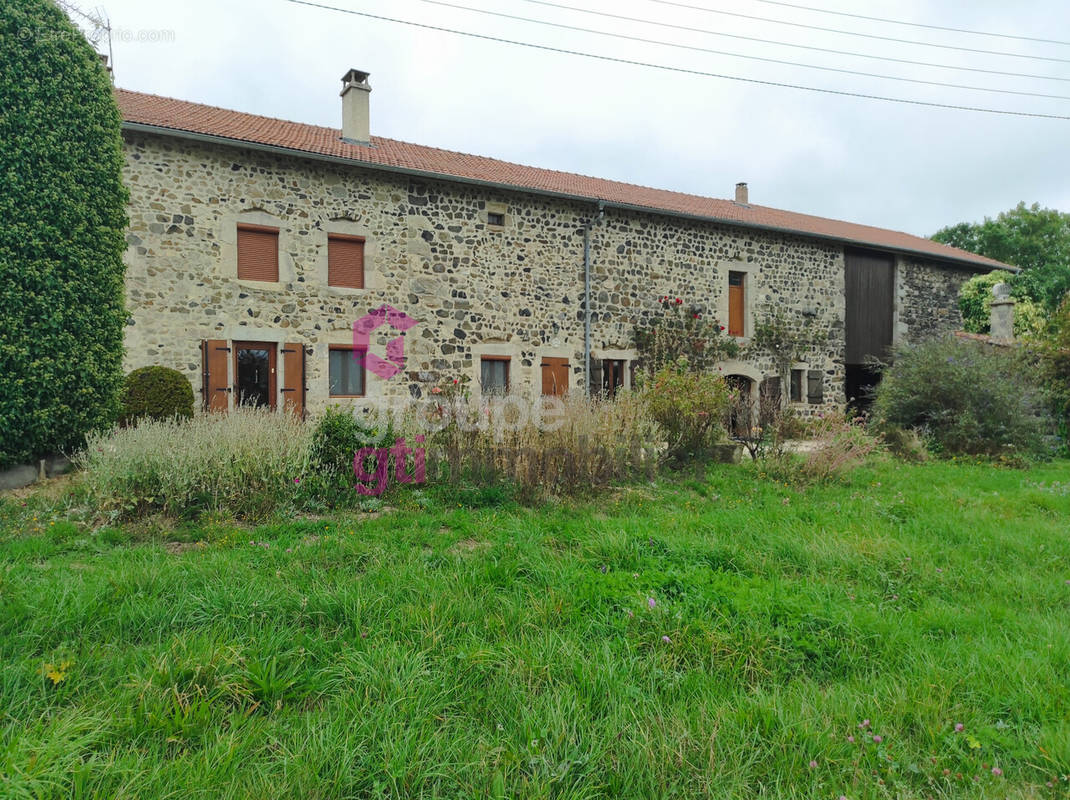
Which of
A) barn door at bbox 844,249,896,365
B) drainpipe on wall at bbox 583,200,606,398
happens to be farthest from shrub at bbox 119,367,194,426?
barn door at bbox 844,249,896,365

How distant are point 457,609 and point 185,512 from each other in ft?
9.87

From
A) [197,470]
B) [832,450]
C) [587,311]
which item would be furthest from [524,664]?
[587,311]

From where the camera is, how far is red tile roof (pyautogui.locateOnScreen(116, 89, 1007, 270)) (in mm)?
10125

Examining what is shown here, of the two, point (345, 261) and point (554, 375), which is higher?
point (345, 261)

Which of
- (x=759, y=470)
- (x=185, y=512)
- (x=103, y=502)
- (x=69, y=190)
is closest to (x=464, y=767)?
(x=185, y=512)

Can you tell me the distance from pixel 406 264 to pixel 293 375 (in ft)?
9.50

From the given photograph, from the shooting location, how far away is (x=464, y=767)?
2172mm

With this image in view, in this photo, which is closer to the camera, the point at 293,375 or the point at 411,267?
the point at 293,375

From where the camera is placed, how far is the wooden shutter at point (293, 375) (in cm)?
1034

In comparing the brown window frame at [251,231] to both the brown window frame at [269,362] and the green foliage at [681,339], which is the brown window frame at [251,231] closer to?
the brown window frame at [269,362]

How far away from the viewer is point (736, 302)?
14.9 metres

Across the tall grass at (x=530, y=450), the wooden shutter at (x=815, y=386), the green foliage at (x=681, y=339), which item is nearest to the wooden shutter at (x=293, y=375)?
the tall grass at (x=530, y=450)

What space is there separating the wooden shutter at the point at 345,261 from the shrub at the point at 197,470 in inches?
231

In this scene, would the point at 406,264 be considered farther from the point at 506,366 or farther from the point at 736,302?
the point at 736,302
